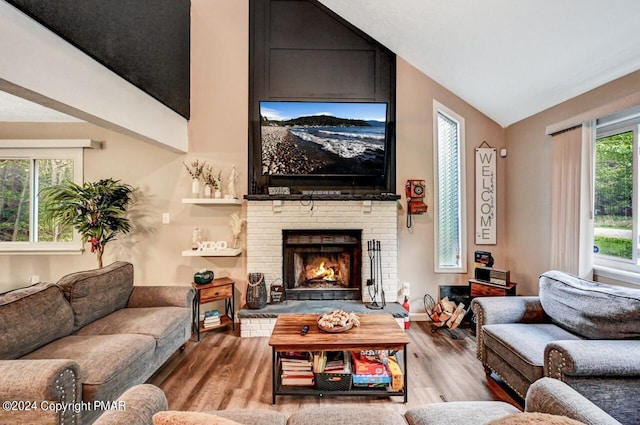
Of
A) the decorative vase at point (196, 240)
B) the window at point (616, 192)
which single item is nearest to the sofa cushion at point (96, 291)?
the decorative vase at point (196, 240)

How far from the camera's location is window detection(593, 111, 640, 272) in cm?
235

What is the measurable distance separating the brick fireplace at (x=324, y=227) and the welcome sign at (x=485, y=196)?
109cm

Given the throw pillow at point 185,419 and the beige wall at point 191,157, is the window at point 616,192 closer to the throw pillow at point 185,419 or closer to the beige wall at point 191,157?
the beige wall at point 191,157

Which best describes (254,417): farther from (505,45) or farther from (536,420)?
(505,45)

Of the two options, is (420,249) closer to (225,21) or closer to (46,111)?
(225,21)

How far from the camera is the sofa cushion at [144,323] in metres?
2.19

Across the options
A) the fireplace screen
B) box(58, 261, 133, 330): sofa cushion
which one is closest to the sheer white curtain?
the fireplace screen

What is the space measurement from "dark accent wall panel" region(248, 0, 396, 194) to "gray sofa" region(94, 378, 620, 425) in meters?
2.59

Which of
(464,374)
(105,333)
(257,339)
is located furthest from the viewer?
(257,339)

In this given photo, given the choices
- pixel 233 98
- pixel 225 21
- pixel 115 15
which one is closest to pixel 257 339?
pixel 233 98

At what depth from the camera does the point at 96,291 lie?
2346 millimetres

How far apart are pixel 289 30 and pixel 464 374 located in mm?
4045

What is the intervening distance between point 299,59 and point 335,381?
3.43m

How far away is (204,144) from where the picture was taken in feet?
11.8
